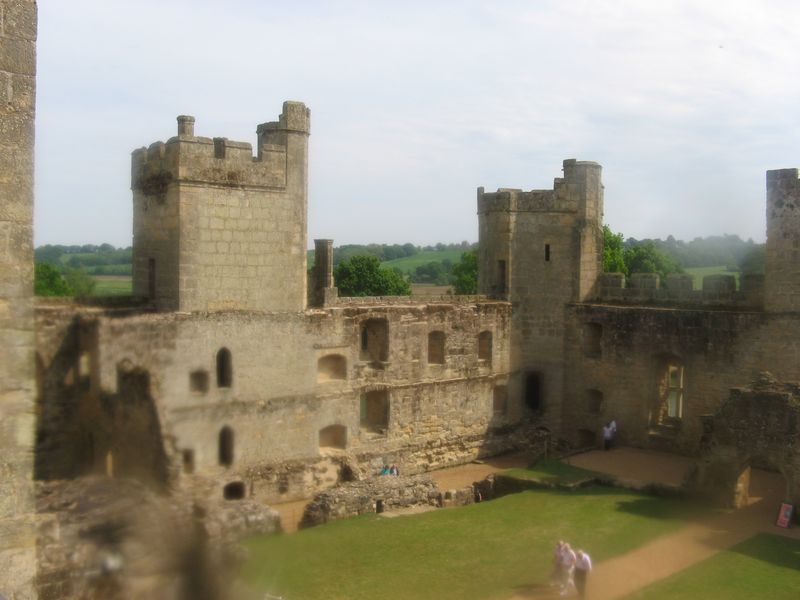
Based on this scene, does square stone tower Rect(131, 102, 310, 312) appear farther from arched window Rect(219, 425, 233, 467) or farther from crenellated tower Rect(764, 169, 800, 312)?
arched window Rect(219, 425, 233, 467)

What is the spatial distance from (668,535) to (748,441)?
110 inches

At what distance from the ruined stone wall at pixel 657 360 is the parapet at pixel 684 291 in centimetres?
61

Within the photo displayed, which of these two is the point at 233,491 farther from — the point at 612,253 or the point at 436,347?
the point at 612,253

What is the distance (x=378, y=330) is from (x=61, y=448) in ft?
51.4

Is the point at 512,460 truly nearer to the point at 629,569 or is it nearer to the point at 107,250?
the point at 629,569

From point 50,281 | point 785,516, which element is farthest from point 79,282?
point 785,516

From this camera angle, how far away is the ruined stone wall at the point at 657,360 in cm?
1988

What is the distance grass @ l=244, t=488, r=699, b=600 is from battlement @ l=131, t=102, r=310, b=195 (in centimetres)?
685

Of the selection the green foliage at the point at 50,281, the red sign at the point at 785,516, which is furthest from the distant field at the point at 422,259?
the red sign at the point at 785,516

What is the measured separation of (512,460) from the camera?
888 inches

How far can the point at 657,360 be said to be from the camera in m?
21.8

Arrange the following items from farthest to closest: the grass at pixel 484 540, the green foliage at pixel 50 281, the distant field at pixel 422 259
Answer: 1. the distant field at pixel 422 259
2. the green foliage at pixel 50 281
3. the grass at pixel 484 540

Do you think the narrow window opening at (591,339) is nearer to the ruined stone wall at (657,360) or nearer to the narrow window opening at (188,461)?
the ruined stone wall at (657,360)

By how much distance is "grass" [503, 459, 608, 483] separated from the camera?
63.5ft
